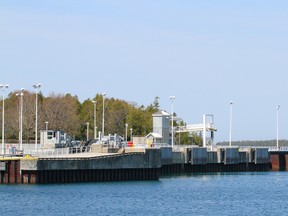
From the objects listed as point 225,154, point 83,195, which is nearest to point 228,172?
point 225,154

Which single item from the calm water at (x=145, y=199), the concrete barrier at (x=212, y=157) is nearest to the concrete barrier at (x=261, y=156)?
the concrete barrier at (x=212, y=157)

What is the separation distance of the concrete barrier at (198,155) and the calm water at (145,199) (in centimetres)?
2643

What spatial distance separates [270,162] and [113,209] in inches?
3593

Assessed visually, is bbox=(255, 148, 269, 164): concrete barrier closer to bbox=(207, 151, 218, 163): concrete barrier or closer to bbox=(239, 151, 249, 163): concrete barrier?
bbox=(239, 151, 249, 163): concrete barrier

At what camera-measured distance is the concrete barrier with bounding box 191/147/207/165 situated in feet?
489

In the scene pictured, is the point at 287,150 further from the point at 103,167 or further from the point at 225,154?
the point at 103,167

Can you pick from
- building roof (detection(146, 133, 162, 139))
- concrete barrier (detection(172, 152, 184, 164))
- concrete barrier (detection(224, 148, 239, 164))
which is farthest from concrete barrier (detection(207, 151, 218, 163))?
building roof (detection(146, 133, 162, 139))

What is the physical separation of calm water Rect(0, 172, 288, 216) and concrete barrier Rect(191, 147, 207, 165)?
26433mm

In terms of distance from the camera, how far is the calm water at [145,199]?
280 feet

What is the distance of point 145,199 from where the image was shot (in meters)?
95.1

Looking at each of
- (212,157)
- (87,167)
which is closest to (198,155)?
(212,157)

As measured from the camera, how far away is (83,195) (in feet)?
316

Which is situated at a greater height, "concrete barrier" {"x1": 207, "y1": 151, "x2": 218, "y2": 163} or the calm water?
"concrete barrier" {"x1": 207, "y1": 151, "x2": 218, "y2": 163}

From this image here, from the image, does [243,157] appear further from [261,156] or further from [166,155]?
[166,155]
